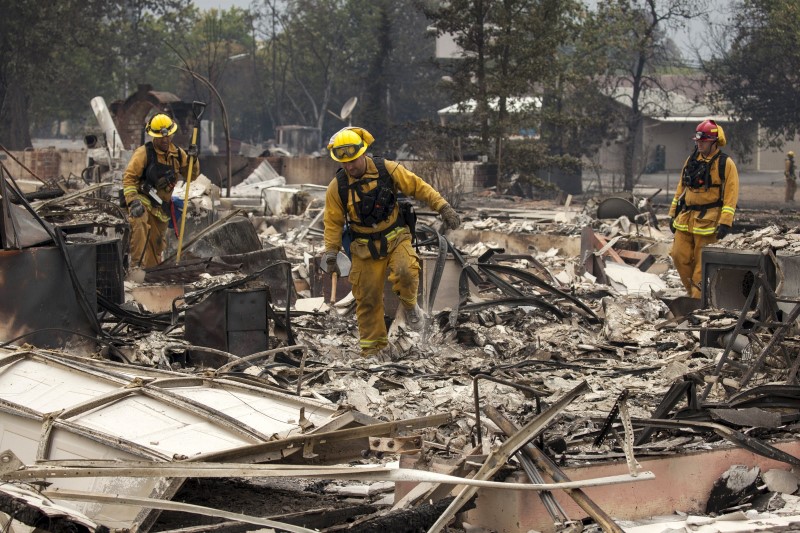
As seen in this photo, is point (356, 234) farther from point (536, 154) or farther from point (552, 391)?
point (536, 154)

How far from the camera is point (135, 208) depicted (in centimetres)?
1073

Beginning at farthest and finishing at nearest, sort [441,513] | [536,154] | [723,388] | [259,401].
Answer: [536,154] < [723,388] < [259,401] < [441,513]

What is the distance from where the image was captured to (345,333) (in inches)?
374

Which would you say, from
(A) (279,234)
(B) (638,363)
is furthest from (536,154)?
(B) (638,363)

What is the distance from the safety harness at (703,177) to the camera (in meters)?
10.2

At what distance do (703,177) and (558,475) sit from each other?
22.0ft

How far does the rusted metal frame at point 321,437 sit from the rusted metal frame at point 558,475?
0.85ft

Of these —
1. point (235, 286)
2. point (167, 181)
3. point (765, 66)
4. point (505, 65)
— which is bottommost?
point (235, 286)

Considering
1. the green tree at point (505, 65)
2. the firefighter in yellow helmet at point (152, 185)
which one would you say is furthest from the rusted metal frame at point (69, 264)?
the green tree at point (505, 65)

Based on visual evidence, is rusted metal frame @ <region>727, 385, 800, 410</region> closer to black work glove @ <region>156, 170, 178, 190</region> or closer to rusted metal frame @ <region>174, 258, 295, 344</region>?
rusted metal frame @ <region>174, 258, 295, 344</region>

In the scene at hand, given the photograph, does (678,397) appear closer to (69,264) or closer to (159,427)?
(159,427)

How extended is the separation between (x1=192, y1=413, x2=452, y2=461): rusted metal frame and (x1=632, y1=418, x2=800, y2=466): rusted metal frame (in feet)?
3.27

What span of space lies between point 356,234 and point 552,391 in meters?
2.27

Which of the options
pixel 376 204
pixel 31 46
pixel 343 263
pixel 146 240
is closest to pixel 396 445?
pixel 376 204
